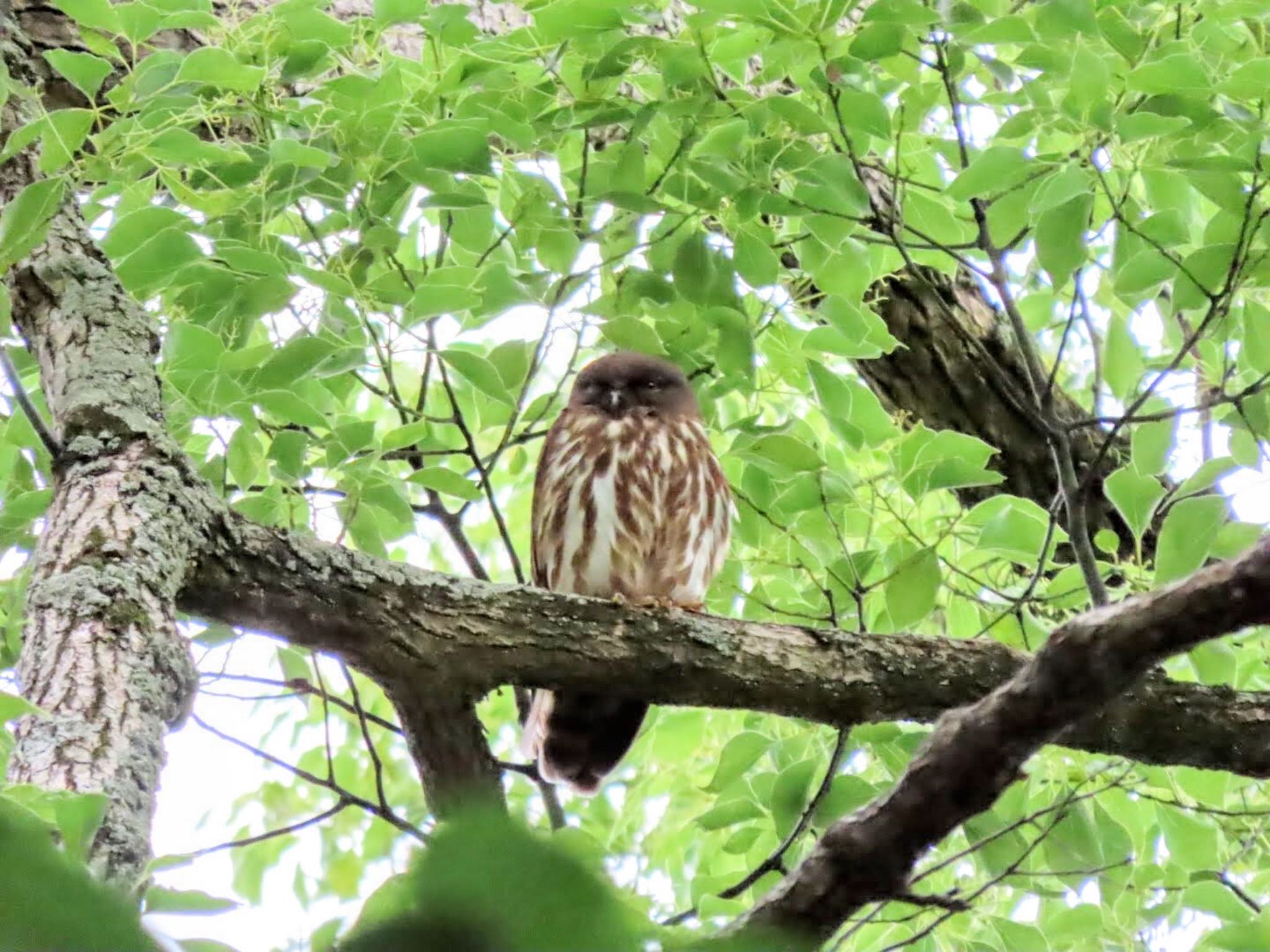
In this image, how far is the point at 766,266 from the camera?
3152 mm

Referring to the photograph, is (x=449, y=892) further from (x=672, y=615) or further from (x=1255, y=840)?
(x=1255, y=840)

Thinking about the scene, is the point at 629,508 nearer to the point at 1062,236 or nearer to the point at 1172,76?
the point at 1062,236

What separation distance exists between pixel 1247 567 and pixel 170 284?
84.3 inches

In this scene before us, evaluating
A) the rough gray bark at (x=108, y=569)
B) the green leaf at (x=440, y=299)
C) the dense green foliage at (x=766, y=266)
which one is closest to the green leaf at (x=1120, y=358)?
the dense green foliage at (x=766, y=266)


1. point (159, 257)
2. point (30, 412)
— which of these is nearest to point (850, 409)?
point (159, 257)

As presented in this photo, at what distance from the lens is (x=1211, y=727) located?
3.04 m

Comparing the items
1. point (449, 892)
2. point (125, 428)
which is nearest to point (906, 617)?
point (125, 428)

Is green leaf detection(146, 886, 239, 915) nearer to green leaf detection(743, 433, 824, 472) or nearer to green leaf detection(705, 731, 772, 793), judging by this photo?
green leaf detection(743, 433, 824, 472)

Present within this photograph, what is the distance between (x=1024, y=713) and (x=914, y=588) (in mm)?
1187

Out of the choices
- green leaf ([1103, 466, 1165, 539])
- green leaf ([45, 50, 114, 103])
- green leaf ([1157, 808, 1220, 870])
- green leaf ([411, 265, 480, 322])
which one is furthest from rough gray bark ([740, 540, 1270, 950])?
green leaf ([45, 50, 114, 103])

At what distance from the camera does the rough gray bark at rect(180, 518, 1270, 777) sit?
2.66 metres

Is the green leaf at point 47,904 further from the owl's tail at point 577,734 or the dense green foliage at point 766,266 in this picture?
the owl's tail at point 577,734

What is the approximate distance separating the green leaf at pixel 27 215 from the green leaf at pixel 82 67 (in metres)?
0.17

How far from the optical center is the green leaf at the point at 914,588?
308 cm
